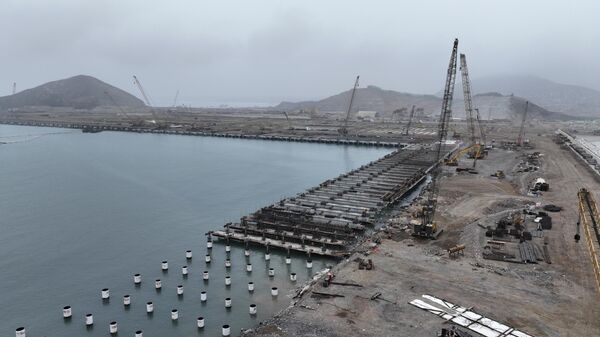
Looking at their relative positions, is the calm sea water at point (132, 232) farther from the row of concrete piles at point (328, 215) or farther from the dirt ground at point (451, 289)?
the dirt ground at point (451, 289)

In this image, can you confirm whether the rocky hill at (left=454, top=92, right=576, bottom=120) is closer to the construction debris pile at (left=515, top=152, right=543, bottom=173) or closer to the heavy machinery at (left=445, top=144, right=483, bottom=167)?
the construction debris pile at (left=515, top=152, right=543, bottom=173)

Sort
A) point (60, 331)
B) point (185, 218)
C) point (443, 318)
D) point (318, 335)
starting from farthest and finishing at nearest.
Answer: point (185, 218) < point (60, 331) < point (443, 318) < point (318, 335)

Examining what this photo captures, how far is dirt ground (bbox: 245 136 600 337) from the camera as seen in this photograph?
14586mm

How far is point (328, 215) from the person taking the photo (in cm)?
2822

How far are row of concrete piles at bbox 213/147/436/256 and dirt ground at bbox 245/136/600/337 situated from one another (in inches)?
99.7

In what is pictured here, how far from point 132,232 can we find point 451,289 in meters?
19.1

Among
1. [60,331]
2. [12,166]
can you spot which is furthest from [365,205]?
[12,166]

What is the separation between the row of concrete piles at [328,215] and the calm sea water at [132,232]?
1201 mm

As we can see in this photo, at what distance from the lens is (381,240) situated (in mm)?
23016

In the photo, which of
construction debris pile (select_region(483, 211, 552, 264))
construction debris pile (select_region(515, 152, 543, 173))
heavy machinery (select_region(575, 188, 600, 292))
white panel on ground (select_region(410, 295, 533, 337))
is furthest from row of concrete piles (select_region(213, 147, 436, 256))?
construction debris pile (select_region(515, 152, 543, 173))

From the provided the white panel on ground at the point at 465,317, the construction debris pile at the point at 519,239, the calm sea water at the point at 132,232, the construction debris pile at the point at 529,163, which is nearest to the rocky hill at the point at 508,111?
the construction debris pile at the point at 529,163

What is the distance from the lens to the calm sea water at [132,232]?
1755 centimetres

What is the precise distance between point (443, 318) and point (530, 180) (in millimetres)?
29369

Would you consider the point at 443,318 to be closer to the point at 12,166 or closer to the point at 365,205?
the point at 365,205
